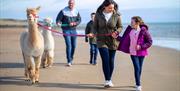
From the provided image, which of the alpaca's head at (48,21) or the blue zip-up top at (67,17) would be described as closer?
the alpaca's head at (48,21)

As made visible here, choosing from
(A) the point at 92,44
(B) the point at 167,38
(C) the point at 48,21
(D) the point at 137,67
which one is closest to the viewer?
(D) the point at 137,67

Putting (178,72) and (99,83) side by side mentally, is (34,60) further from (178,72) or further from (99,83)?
(178,72)

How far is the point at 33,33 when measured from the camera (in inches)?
318

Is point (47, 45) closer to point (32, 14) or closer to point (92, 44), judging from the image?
point (92, 44)

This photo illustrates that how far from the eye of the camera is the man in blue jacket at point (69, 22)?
1066 centimetres

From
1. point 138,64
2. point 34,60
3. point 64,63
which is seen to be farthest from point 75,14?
point 138,64

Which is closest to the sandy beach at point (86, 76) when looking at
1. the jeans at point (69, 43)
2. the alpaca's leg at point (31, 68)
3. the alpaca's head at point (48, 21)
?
the alpaca's leg at point (31, 68)

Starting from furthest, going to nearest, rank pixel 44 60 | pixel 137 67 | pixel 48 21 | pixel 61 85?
pixel 44 60 < pixel 48 21 < pixel 61 85 < pixel 137 67

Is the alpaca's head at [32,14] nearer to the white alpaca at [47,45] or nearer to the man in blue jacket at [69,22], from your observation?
the white alpaca at [47,45]

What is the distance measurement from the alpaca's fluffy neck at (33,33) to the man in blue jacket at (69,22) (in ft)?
8.00

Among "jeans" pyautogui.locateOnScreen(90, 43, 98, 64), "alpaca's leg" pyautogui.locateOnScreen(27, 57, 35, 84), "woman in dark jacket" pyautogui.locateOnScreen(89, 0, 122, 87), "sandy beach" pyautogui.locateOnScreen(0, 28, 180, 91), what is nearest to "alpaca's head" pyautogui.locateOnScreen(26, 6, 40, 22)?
"alpaca's leg" pyautogui.locateOnScreen(27, 57, 35, 84)

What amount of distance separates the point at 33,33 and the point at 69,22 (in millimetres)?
2733

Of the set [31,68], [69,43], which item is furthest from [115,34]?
[69,43]

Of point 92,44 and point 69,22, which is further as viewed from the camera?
point 92,44
